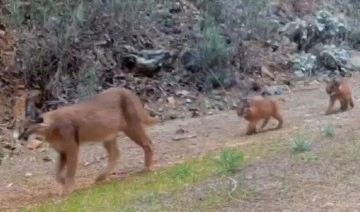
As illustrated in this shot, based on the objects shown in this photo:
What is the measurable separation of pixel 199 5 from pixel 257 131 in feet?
19.7

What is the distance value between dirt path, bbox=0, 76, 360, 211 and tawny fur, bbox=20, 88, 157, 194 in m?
0.26

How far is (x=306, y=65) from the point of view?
17.0 metres

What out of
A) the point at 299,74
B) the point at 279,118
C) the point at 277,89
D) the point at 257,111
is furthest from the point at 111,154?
the point at 299,74

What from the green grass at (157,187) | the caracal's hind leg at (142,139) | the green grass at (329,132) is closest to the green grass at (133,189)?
the green grass at (157,187)

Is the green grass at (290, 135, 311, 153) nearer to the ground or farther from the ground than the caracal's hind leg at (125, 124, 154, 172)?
farther from the ground

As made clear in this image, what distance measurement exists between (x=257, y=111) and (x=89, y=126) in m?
2.96

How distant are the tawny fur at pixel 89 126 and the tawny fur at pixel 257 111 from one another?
2.11m

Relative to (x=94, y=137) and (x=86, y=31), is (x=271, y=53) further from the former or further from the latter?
(x=94, y=137)

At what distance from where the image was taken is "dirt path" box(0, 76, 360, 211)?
9.77m

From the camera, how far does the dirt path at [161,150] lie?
9766 millimetres

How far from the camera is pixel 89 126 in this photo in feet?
30.7

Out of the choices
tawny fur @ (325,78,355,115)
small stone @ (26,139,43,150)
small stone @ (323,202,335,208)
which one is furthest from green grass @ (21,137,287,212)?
tawny fur @ (325,78,355,115)

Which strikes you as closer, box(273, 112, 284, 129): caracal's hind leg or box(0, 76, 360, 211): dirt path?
box(0, 76, 360, 211): dirt path

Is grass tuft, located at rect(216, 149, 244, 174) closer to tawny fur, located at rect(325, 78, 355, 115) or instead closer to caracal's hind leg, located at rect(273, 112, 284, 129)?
caracal's hind leg, located at rect(273, 112, 284, 129)
